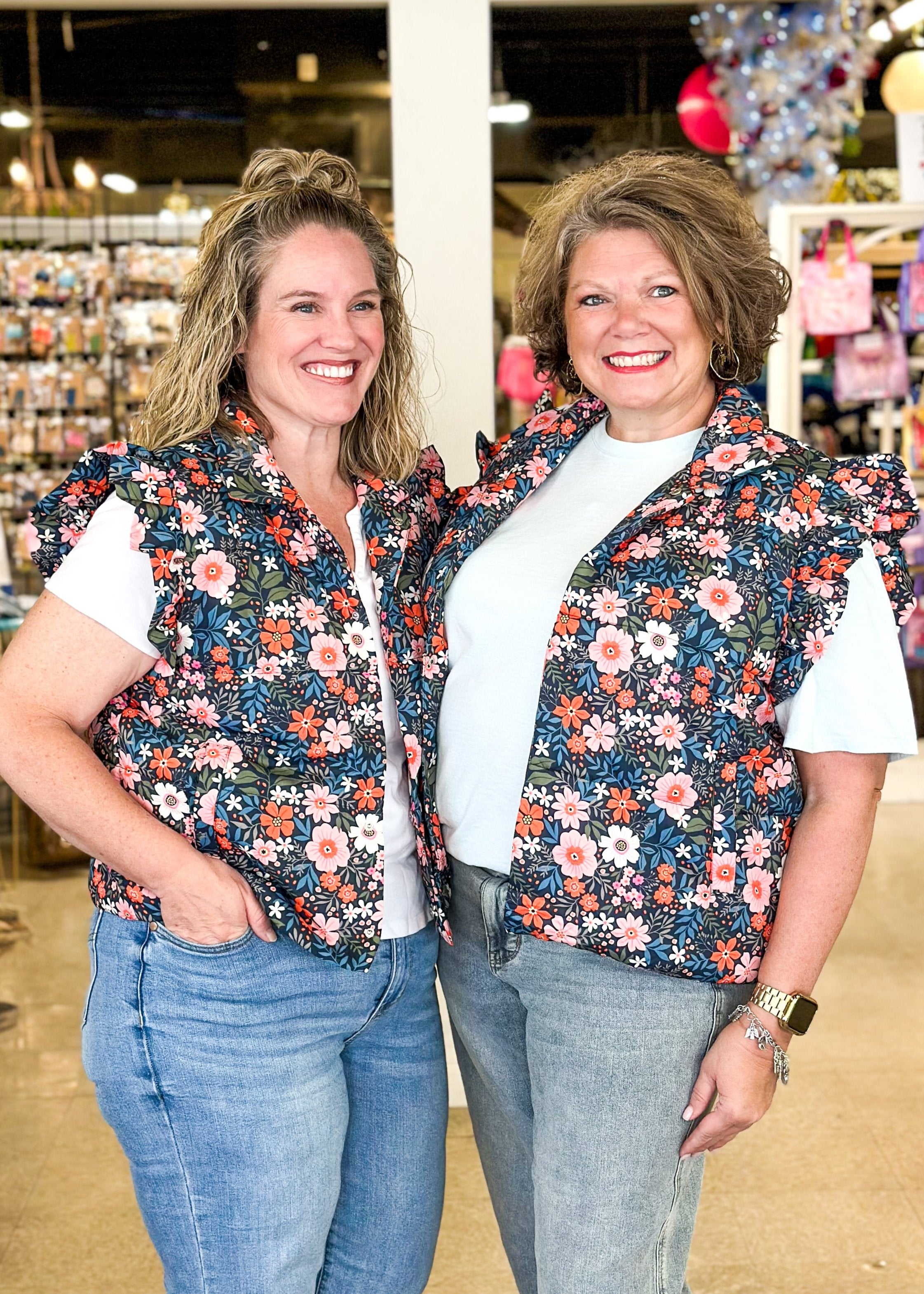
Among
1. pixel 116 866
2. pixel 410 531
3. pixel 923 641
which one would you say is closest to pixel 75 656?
pixel 116 866

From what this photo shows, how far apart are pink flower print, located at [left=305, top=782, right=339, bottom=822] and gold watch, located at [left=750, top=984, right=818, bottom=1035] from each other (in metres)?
0.58

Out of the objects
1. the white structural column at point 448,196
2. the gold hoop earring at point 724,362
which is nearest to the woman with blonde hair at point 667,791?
the gold hoop earring at point 724,362

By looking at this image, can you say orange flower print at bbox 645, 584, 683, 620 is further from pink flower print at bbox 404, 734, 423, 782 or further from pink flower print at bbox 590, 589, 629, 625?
pink flower print at bbox 404, 734, 423, 782

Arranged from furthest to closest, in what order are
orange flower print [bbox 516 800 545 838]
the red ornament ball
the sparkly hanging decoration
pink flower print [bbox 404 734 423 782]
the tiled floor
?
1. the red ornament ball
2. the sparkly hanging decoration
3. the tiled floor
4. pink flower print [bbox 404 734 423 782]
5. orange flower print [bbox 516 800 545 838]

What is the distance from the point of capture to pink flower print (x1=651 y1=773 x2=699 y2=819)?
156 cm

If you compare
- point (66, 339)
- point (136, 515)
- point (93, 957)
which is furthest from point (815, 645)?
point (66, 339)

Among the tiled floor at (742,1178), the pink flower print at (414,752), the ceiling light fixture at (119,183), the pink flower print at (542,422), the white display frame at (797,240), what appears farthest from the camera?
the ceiling light fixture at (119,183)

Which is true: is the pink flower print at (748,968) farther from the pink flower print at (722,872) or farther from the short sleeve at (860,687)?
the short sleeve at (860,687)

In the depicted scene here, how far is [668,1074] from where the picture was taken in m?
1.59

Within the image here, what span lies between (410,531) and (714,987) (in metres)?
0.74

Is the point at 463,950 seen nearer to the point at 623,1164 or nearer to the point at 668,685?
the point at 623,1164

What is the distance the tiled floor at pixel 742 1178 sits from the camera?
8.43 ft

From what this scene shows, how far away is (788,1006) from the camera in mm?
1578

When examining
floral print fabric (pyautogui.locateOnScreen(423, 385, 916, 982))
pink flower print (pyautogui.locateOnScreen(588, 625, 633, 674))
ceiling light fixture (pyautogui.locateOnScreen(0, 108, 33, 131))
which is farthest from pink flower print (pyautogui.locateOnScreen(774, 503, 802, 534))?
ceiling light fixture (pyautogui.locateOnScreen(0, 108, 33, 131))
